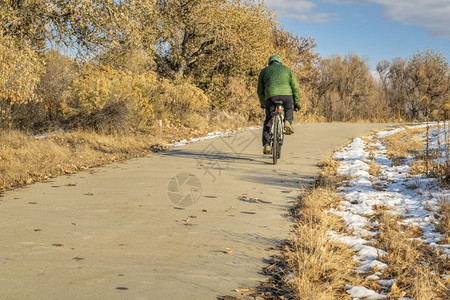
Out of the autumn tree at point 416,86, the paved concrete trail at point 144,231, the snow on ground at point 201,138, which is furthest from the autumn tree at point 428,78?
the paved concrete trail at point 144,231

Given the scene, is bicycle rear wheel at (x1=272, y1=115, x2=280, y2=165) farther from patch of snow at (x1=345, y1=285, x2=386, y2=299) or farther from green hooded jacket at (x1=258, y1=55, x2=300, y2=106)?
patch of snow at (x1=345, y1=285, x2=386, y2=299)

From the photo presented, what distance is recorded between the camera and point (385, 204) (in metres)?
7.16

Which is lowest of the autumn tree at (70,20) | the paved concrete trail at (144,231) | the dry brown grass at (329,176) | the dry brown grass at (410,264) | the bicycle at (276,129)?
the dry brown grass at (410,264)

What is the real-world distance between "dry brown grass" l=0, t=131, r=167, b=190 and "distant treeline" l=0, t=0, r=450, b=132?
949 millimetres

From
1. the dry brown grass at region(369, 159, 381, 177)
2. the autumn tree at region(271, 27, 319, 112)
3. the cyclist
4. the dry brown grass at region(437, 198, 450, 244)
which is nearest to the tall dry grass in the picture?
the dry brown grass at region(437, 198, 450, 244)

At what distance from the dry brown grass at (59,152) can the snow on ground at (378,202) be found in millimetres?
5110

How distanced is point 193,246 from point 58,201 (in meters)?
2.79

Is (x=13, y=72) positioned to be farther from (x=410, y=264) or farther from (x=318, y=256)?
(x=410, y=264)

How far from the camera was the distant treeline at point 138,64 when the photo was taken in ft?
42.0

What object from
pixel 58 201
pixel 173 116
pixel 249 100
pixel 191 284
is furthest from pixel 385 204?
pixel 249 100

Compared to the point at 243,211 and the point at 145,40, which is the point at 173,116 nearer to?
the point at 145,40

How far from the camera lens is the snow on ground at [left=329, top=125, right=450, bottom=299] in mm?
4980

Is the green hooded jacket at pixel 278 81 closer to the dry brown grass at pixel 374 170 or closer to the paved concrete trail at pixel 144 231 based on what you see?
the paved concrete trail at pixel 144 231

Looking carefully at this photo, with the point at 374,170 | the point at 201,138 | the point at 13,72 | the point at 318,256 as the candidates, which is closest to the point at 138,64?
the point at 201,138
